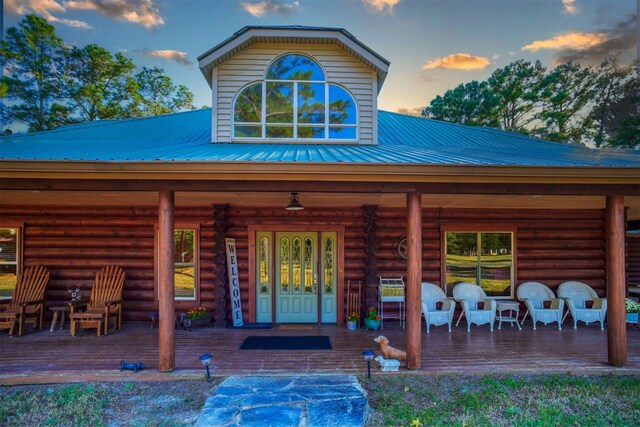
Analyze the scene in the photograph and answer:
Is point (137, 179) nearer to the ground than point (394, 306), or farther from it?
farther from it

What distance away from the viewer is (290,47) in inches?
290

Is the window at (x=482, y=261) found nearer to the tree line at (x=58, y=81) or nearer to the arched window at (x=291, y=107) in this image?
the arched window at (x=291, y=107)

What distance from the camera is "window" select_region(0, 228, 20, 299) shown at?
766cm

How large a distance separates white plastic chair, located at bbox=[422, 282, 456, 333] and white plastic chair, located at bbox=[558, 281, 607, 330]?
2543mm

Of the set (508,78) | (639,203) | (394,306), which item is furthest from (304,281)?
(508,78)

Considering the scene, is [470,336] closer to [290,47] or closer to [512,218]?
[512,218]

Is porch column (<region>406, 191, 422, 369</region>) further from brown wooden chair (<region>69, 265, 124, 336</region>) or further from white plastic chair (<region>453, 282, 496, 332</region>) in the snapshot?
brown wooden chair (<region>69, 265, 124, 336</region>)

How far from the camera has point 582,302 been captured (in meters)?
7.81

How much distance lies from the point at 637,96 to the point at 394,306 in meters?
20.4

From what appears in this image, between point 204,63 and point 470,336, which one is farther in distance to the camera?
point 204,63

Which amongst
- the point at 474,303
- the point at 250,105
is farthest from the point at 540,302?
the point at 250,105

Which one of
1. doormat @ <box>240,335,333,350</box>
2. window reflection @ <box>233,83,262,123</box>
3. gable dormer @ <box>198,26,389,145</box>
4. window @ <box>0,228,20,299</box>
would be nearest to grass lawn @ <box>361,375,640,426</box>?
doormat @ <box>240,335,333,350</box>

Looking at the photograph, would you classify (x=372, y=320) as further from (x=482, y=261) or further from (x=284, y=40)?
(x=284, y=40)

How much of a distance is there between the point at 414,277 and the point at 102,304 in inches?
235
